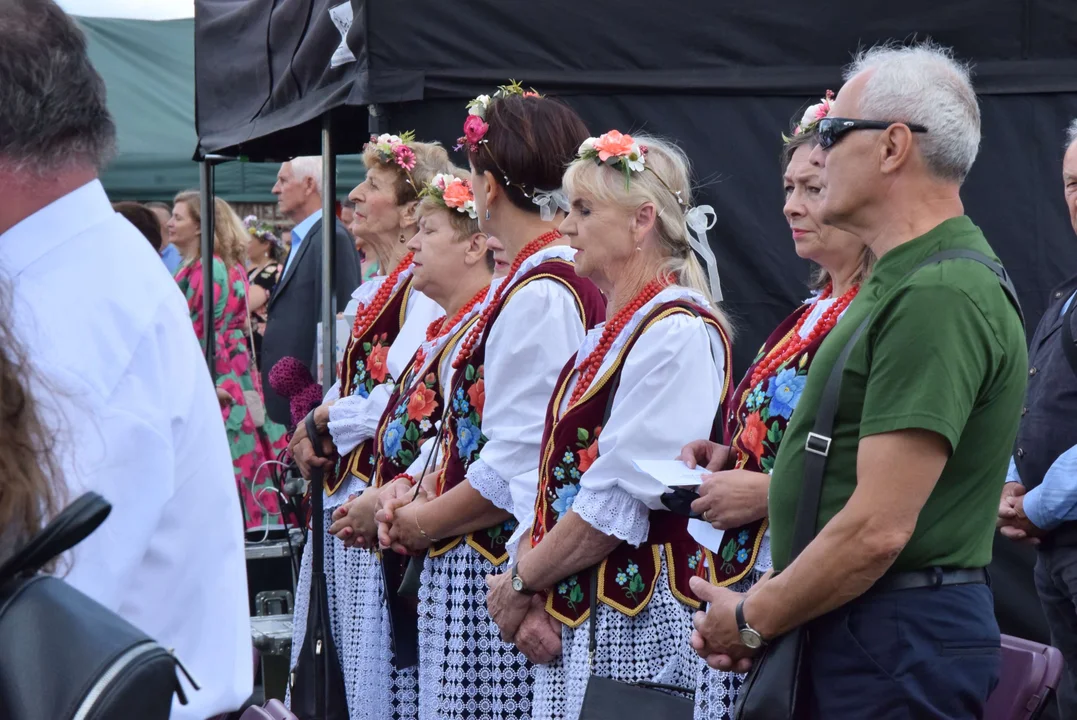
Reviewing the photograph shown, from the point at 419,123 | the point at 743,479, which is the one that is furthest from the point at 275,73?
the point at 743,479

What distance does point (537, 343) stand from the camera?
3.54 m

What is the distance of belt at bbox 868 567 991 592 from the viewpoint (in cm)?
225

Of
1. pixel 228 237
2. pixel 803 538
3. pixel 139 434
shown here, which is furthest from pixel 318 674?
pixel 228 237

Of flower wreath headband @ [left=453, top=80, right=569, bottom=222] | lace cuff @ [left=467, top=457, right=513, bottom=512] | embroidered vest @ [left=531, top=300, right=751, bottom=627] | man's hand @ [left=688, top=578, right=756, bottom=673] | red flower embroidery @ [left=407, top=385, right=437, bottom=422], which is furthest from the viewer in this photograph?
red flower embroidery @ [left=407, top=385, right=437, bottom=422]

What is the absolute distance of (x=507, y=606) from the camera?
3.36m

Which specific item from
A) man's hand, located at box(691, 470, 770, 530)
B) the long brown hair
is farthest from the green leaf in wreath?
the long brown hair

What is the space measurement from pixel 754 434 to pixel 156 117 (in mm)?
12133

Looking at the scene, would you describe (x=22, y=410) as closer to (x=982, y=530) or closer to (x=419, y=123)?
(x=982, y=530)

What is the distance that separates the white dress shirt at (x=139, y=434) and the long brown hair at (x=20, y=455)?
0.13 meters

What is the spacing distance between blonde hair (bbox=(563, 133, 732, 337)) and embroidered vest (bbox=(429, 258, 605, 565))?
28 cm

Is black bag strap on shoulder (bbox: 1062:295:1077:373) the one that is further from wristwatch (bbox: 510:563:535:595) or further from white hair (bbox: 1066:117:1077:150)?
wristwatch (bbox: 510:563:535:595)

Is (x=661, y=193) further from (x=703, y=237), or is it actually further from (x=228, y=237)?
(x=228, y=237)

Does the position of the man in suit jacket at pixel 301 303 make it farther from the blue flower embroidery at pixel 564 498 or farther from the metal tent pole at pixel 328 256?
the blue flower embroidery at pixel 564 498

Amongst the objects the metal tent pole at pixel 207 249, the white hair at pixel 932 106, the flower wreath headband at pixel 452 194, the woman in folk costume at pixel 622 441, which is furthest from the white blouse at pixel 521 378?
the metal tent pole at pixel 207 249
